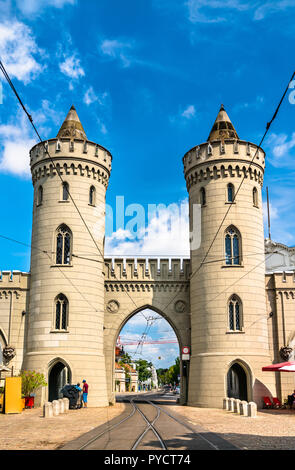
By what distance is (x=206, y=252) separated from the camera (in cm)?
3225

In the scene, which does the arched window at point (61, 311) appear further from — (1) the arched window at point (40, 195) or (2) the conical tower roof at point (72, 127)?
(2) the conical tower roof at point (72, 127)

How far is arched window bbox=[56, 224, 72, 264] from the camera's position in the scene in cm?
3209

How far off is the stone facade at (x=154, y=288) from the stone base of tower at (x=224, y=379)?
0.19 ft

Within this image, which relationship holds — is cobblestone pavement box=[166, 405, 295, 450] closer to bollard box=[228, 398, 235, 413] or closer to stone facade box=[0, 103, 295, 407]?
bollard box=[228, 398, 235, 413]

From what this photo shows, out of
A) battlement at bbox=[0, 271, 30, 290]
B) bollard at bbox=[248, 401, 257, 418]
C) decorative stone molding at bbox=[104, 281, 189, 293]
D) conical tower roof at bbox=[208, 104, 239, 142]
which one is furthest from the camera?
conical tower roof at bbox=[208, 104, 239, 142]

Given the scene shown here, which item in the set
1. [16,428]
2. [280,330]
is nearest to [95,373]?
[280,330]

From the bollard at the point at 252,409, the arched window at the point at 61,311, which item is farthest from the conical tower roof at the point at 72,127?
the bollard at the point at 252,409

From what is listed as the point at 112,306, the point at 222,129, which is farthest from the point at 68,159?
the point at 222,129

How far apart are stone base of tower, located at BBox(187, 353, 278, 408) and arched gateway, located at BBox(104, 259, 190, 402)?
4.36 m

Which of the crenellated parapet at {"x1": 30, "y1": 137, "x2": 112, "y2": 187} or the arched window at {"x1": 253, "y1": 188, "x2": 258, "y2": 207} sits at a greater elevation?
the crenellated parapet at {"x1": 30, "y1": 137, "x2": 112, "y2": 187}

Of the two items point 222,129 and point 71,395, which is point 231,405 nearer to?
point 71,395

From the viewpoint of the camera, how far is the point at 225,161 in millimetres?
33062

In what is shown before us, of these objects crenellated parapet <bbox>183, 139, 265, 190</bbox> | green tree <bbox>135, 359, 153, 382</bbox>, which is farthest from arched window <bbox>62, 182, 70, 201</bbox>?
green tree <bbox>135, 359, 153, 382</bbox>

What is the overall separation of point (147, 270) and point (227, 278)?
6543 millimetres
